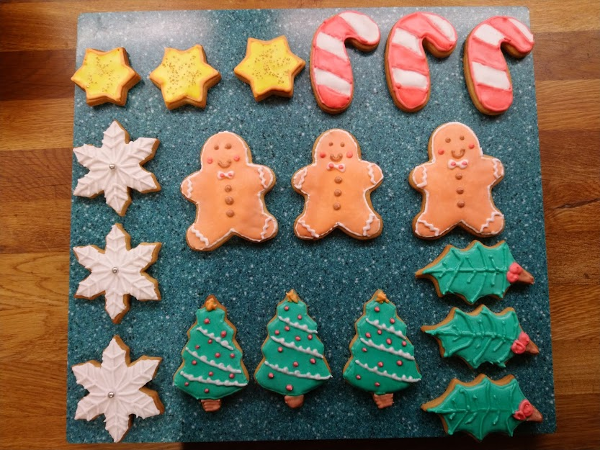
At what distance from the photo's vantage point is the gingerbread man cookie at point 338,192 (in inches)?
50.2

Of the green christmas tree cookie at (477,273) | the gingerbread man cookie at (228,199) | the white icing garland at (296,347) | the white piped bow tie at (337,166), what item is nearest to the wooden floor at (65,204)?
the green christmas tree cookie at (477,273)

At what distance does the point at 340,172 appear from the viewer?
4.23ft

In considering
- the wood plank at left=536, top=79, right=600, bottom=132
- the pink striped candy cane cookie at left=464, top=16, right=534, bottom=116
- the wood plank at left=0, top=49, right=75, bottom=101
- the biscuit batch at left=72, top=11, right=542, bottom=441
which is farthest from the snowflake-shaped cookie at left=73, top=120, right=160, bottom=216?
the wood plank at left=536, top=79, right=600, bottom=132

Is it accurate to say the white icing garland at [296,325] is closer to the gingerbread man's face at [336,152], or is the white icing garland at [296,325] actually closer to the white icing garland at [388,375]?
the white icing garland at [388,375]

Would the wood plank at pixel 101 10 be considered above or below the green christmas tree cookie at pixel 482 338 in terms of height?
above

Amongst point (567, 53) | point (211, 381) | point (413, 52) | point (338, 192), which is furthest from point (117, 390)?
point (567, 53)

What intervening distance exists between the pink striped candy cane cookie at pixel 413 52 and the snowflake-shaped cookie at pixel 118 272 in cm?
89

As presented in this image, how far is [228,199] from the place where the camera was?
50.4 inches

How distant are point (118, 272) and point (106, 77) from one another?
2.02 ft

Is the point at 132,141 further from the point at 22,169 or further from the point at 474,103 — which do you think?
the point at 474,103

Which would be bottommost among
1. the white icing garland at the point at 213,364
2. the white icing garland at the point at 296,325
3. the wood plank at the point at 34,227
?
the white icing garland at the point at 213,364

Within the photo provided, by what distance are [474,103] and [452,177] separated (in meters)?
0.26

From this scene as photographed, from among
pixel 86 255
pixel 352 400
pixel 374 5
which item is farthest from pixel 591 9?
pixel 86 255

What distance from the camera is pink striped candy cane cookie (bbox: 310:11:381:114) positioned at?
131 centimetres
